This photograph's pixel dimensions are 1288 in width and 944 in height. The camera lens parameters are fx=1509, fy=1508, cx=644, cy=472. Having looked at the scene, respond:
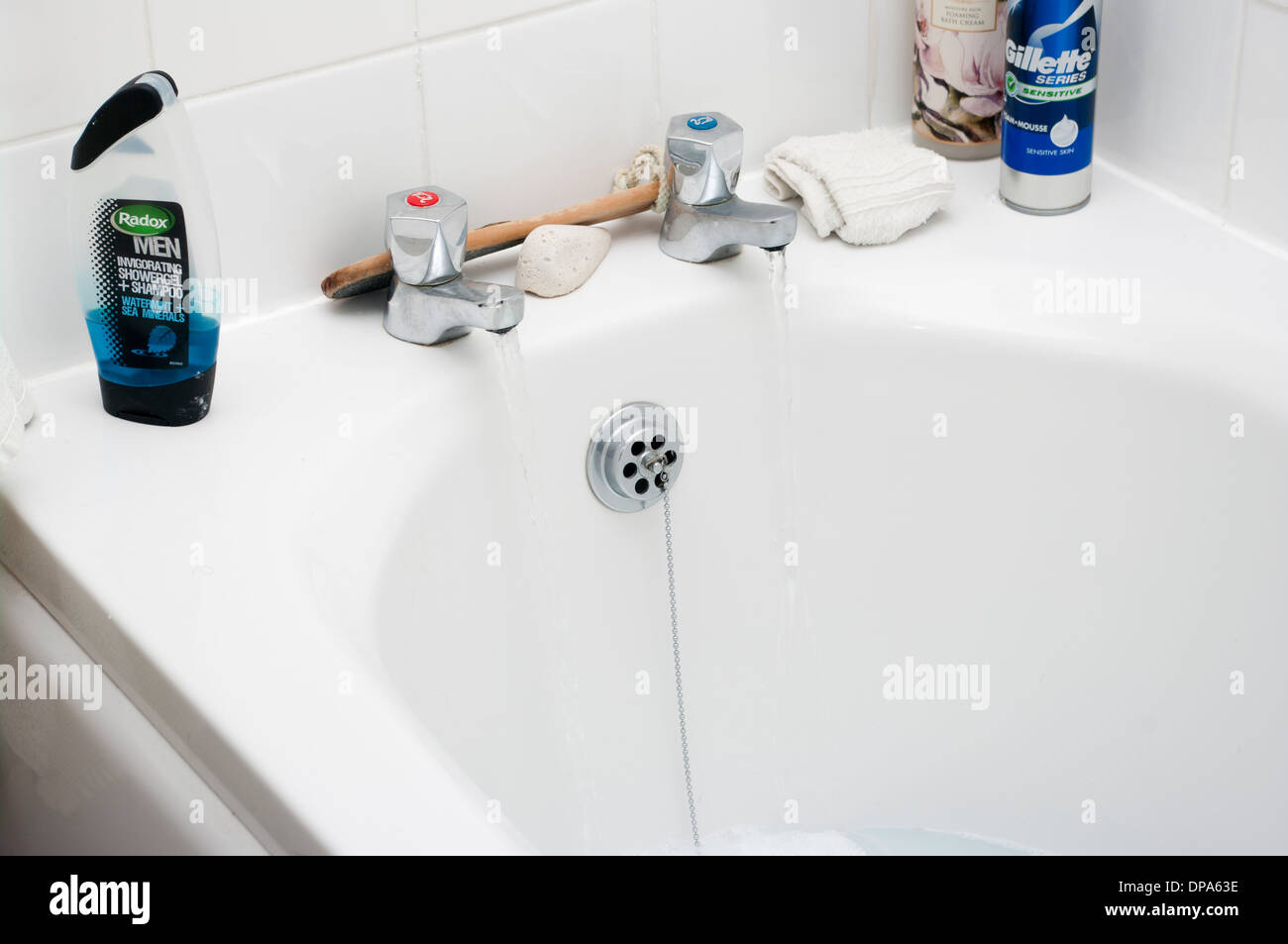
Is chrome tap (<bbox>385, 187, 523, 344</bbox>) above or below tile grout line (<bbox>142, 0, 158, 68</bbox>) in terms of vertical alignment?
below

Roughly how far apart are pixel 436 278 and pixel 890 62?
0.44m

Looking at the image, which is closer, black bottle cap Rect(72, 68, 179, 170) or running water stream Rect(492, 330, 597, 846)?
black bottle cap Rect(72, 68, 179, 170)

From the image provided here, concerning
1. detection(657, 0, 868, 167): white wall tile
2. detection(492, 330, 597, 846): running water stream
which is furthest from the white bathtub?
detection(657, 0, 868, 167): white wall tile

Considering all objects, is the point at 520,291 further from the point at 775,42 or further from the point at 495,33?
the point at 775,42

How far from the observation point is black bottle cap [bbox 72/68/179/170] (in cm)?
81

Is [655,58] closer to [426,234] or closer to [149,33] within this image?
[426,234]

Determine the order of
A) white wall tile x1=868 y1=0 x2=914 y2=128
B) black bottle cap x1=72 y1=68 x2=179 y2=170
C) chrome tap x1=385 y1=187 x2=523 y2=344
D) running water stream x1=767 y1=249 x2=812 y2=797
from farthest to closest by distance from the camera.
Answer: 1. white wall tile x1=868 y1=0 x2=914 y2=128
2. running water stream x1=767 y1=249 x2=812 y2=797
3. chrome tap x1=385 y1=187 x2=523 y2=344
4. black bottle cap x1=72 y1=68 x2=179 y2=170

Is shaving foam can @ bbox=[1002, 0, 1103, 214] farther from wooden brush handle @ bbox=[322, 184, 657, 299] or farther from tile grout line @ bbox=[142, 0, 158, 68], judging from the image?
tile grout line @ bbox=[142, 0, 158, 68]

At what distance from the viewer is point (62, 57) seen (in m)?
0.87

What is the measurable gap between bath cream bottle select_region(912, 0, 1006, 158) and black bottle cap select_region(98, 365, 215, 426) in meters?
0.58

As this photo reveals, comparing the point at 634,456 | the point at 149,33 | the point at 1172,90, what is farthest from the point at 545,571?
the point at 1172,90

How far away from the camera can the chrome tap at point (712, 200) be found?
998mm

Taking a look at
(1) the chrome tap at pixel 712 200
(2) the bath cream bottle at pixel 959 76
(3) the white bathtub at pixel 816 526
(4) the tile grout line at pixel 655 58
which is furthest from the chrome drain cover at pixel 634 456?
(2) the bath cream bottle at pixel 959 76
